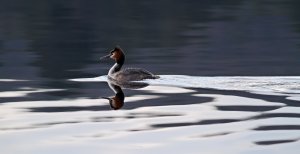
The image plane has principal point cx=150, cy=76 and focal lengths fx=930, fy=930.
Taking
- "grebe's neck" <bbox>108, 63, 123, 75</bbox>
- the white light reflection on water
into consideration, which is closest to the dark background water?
"grebe's neck" <bbox>108, 63, 123, 75</bbox>

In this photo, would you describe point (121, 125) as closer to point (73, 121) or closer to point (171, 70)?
point (73, 121)

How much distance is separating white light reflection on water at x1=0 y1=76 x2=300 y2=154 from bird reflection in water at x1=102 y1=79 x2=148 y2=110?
32 centimetres

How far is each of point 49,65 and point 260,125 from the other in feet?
71.8

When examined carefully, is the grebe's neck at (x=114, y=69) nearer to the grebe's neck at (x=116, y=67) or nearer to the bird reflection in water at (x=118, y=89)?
the grebe's neck at (x=116, y=67)

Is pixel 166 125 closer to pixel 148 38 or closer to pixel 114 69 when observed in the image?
pixel 114 69

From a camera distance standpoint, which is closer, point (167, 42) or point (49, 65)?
point (49, 65)

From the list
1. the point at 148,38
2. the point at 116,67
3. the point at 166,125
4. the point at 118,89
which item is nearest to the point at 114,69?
the point at 116,67

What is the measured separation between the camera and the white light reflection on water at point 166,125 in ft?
70.1

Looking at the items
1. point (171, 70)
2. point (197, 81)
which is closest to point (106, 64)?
point (171, 70)

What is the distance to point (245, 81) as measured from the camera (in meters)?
33.8

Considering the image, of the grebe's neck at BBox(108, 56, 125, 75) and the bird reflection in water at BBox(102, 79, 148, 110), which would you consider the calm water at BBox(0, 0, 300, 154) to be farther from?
the grebe's neck at BBox(108, 56, 125, 75)

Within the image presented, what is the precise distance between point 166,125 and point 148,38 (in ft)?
161

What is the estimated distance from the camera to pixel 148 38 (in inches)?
2884

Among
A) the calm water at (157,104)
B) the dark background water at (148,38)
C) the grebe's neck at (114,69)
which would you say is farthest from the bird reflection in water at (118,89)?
the dark background water at (148,38)
